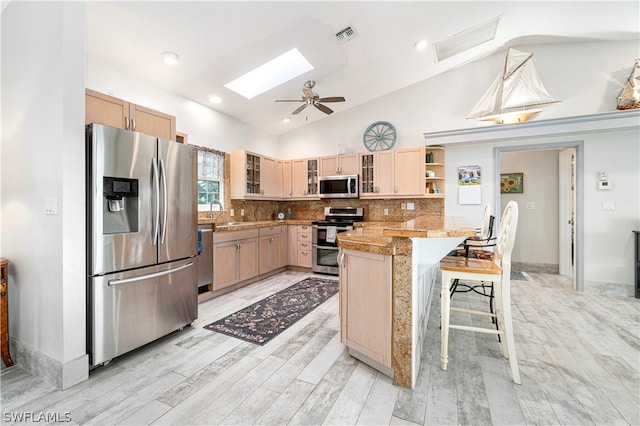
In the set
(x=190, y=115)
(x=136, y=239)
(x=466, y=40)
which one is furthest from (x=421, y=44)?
(x=136, y=239)

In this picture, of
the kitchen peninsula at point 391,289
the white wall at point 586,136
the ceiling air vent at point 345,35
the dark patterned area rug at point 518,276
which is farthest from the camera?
the dark patterned area rug at point 518,276

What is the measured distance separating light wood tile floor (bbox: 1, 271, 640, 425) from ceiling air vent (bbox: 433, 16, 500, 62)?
359 cm

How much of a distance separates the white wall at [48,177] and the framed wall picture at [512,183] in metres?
6.35

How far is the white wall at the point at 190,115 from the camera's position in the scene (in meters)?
3.04

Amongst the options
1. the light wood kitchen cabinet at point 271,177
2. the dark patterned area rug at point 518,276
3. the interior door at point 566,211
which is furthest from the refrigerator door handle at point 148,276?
the interior door at point 566,211

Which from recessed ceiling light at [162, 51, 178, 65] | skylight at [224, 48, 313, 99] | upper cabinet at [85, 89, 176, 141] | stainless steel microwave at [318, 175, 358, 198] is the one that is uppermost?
skylight at [224, 48, 313, 99]

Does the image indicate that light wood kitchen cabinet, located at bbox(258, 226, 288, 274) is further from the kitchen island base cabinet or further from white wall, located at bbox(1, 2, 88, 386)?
white wall, located at bbox(1, 2, 88, 386)

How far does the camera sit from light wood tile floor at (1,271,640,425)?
4.95ft

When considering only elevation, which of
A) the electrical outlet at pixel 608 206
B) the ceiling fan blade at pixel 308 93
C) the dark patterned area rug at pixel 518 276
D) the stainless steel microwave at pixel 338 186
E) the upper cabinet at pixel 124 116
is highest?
the ceiling fan blade at pixel 308 93

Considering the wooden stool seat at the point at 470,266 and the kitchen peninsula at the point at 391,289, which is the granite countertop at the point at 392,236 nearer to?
the kitchen peninsula at the point at 391,289

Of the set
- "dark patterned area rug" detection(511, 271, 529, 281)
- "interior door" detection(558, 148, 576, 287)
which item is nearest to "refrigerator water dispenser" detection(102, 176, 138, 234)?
"dark patterned area rug" detection(511, 271, 529, 281)

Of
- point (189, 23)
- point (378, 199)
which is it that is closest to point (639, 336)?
point (378, 199)

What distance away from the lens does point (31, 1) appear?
196 cm

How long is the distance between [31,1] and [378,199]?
15.2ft
